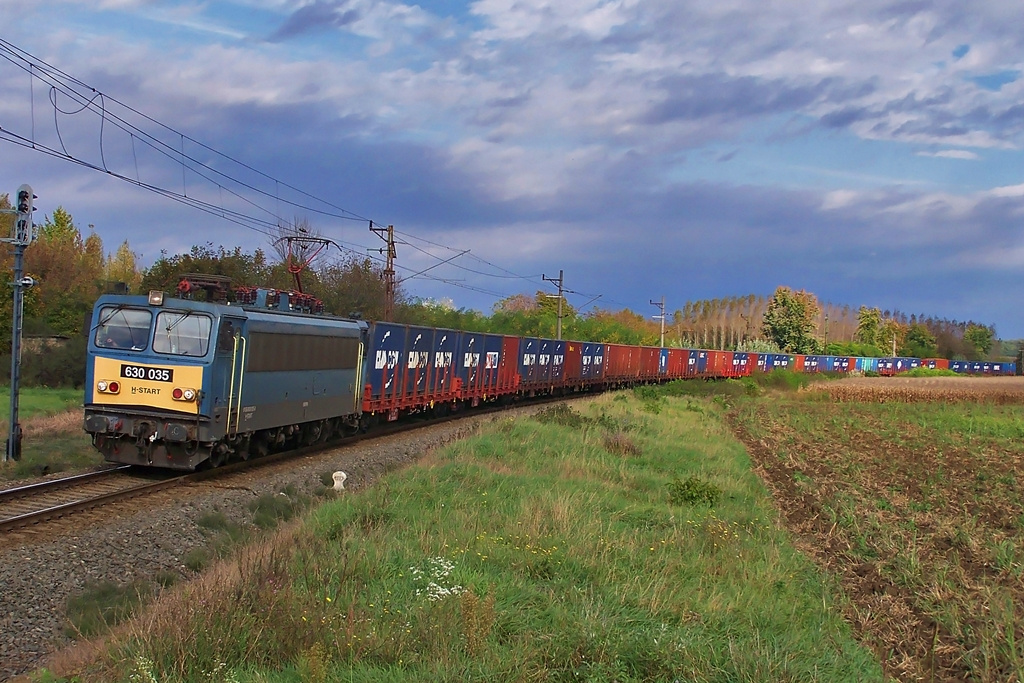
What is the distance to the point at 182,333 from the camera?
14492 millimetres

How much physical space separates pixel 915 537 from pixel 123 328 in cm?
1251

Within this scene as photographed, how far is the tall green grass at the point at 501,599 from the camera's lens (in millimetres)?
5832

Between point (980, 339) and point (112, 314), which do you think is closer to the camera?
point (112, 314)

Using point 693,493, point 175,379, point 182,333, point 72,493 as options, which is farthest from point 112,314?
point 693,493

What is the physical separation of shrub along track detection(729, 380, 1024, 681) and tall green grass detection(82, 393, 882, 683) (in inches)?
25.4

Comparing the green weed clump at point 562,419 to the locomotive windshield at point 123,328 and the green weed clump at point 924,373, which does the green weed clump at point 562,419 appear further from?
the green weed clump at point 924,373

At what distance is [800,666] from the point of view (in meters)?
6.48

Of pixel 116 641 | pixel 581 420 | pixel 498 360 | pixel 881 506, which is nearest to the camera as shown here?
pixel 116 641

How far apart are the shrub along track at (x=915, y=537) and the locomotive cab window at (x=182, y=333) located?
9.45 m

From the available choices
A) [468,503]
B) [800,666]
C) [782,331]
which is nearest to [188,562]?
[468,503]

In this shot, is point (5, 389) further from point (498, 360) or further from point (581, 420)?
point (581, 420)

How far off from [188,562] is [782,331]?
108 m

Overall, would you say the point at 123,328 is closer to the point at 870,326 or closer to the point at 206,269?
the point at 206,269

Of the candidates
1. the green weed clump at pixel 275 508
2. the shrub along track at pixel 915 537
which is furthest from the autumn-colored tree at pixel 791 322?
the green weed clump at pixel 275 508
